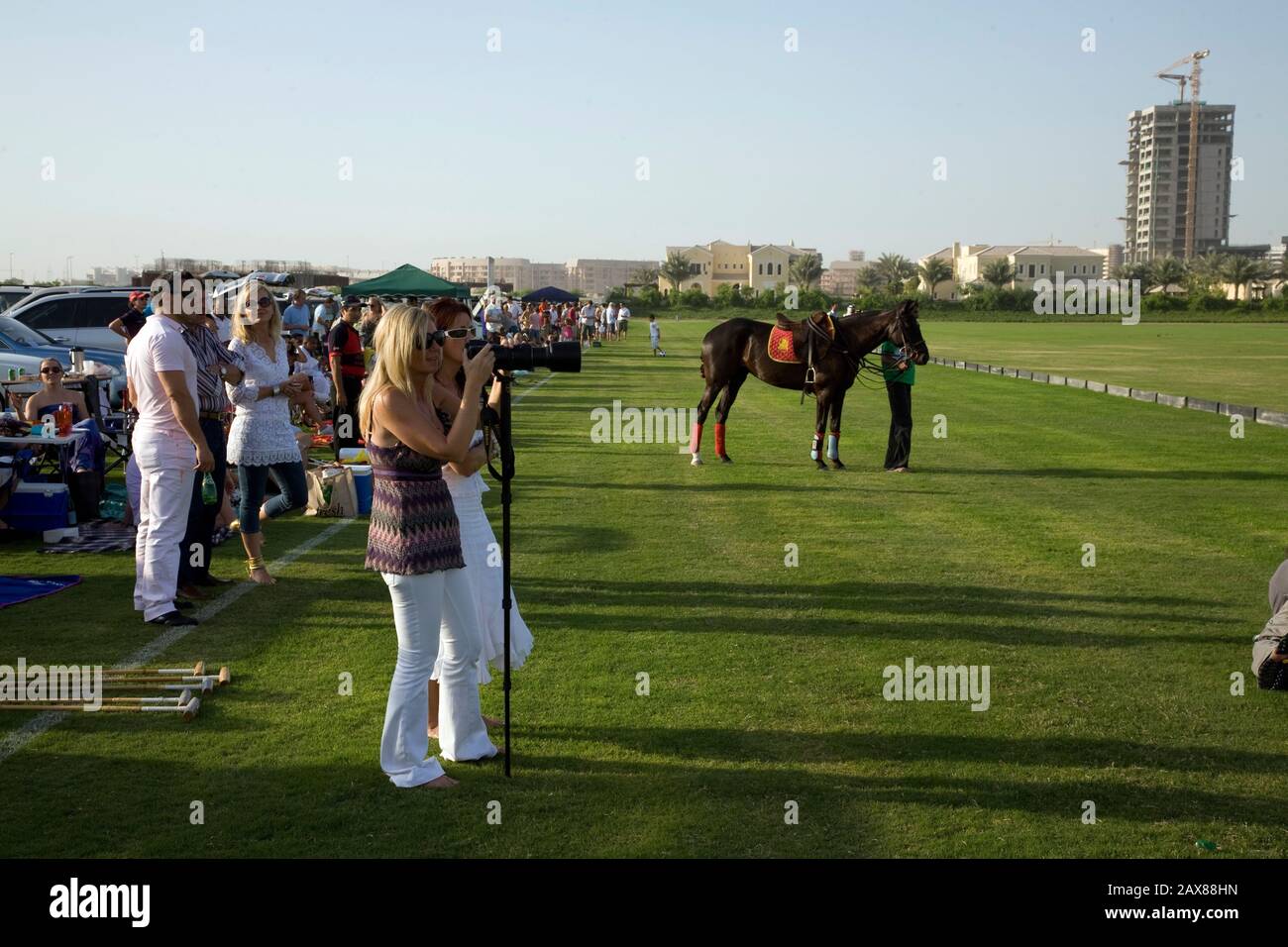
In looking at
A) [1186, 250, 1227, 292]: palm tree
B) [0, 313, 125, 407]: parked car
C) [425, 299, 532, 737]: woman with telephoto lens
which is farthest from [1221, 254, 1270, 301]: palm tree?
[425, 299, 532, 737]: woman with telephoto lens

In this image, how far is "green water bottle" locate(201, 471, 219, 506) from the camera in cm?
849

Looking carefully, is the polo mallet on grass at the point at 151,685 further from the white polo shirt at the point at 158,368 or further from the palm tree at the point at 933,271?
the palm tree at the point at 933,271

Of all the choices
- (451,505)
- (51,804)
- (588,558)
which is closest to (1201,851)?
(451,505)

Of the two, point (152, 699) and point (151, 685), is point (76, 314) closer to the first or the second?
point (151, 685)

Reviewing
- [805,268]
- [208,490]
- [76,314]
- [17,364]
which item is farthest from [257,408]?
[805,268]

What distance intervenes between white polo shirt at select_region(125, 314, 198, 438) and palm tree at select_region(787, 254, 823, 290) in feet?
435

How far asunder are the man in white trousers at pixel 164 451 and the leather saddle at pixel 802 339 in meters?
9.50

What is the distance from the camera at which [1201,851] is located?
15.3ft

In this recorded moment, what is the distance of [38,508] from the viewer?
1070cm

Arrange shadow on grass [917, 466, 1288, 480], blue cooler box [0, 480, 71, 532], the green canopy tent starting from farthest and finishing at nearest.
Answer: the green canopy tent, shadow on grass [917, 466, 1288, 480], blue cooler box [0, 480, 71, 532]

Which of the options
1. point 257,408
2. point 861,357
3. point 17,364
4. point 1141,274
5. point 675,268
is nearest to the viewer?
point 257,408

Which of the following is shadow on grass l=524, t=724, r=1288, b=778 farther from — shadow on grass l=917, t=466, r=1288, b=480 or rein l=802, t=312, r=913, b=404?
rein l=802, t=312, r=913, b=404

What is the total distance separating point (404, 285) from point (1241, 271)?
11218 cm

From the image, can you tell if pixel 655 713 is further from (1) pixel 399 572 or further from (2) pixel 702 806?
(1) pixel 399 572
